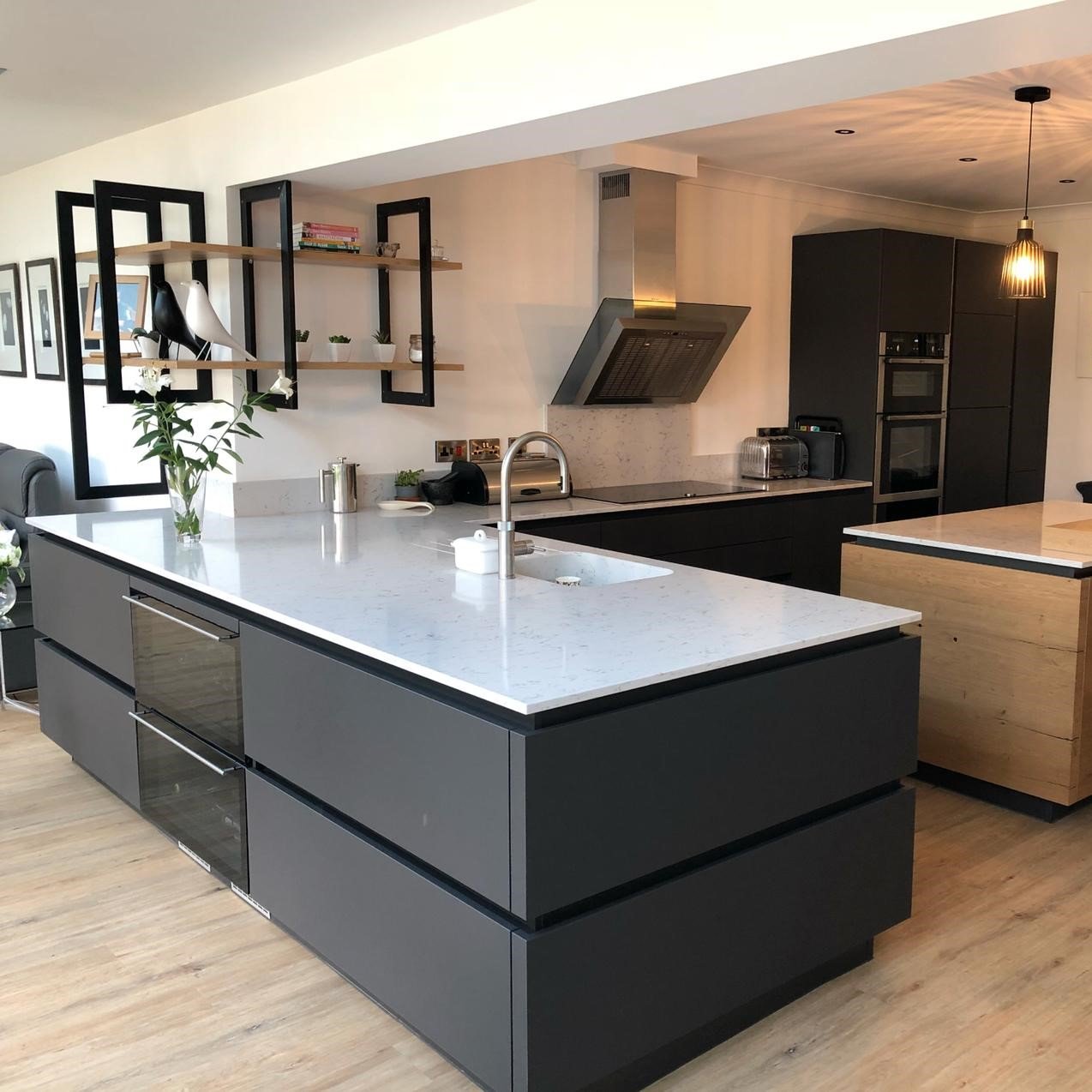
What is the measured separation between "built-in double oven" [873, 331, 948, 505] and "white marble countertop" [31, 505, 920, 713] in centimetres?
295

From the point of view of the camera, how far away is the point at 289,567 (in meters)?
3.09

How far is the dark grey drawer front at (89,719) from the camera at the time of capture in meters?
3.39

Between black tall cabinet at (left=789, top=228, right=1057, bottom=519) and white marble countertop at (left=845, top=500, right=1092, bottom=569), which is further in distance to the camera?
black tall cabinet at (left=789, top=228, right=1057, bottom=519)

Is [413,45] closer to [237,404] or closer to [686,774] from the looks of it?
[237,404]

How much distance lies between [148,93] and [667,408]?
2.78 metres

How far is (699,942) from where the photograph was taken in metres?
2.17

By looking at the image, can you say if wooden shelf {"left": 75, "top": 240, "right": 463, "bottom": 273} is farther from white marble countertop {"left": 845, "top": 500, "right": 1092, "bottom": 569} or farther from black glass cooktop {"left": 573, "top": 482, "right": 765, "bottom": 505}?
white marble countertop {"left": 845, "top": 500, "right": 1092, "bottom": 569}

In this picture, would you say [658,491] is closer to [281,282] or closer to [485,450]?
[485,450]

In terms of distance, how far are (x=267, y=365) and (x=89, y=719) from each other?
1.32 metres

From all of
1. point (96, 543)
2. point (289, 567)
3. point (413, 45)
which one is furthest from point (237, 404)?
point (413, 45)

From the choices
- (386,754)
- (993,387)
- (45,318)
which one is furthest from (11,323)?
(993,387)

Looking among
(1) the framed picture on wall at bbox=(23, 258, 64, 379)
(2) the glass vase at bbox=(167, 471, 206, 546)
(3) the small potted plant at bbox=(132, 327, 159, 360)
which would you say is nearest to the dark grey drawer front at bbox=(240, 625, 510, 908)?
(2) the glass vase at bbox=(167, 471, 206, 546)

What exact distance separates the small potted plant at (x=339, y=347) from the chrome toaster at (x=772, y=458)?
2.44 metres

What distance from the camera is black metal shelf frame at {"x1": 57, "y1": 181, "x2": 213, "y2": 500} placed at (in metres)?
3.61
